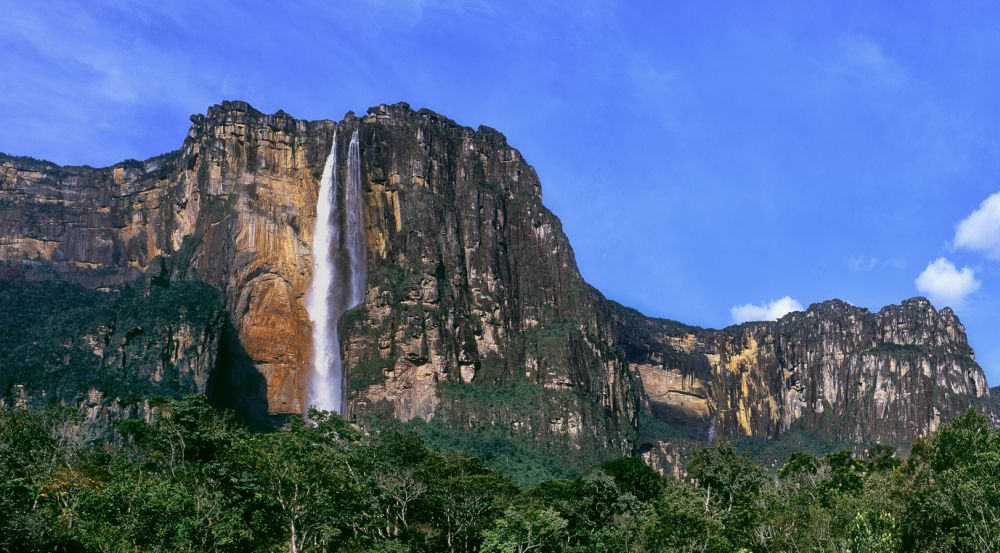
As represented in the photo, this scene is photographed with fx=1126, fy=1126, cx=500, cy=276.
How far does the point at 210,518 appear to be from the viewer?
150ft

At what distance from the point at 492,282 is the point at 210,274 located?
126 feet

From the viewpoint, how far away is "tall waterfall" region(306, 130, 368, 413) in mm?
150375

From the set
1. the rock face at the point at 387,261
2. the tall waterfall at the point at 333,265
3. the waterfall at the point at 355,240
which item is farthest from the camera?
the waterfall at the point at 355,240

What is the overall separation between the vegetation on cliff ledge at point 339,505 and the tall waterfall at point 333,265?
74673 mm

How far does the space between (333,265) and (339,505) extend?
10211cm

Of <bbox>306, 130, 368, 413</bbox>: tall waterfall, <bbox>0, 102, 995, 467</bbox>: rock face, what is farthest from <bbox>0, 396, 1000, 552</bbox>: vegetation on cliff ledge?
<bbox>306, 130, 368, 413</bbox>: tall waterfall

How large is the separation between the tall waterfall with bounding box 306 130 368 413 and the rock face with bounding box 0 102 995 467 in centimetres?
151

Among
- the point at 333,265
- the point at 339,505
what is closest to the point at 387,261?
the point at 333,265

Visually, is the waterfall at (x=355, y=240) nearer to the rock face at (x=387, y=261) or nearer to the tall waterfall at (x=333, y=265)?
the tall waterfall at (x=333, y=265)

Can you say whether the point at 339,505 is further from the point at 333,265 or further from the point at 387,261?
the point at 387,261

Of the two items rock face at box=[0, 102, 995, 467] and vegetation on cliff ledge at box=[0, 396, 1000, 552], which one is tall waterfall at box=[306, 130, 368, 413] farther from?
vegetation on cliff ledge at box=[0, 396, 1000, 552]

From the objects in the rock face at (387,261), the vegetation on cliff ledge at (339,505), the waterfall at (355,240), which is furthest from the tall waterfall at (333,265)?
the vegetation on cliff ledge at (339,505)

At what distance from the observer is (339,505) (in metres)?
52.5

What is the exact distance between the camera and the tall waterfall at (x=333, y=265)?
15038cm
